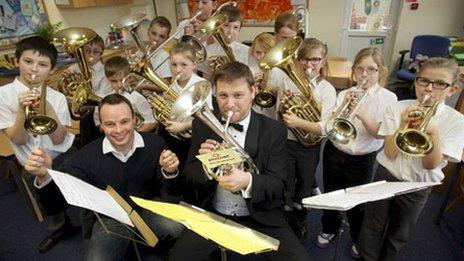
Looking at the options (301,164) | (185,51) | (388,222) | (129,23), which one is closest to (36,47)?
(129,23)

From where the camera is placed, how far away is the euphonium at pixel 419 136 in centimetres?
168

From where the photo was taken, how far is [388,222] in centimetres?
211

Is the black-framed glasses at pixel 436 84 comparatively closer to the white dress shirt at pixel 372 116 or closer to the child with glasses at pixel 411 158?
the child with glasses at pixel 411 158

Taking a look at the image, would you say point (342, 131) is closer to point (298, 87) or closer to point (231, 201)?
point (298, 87)

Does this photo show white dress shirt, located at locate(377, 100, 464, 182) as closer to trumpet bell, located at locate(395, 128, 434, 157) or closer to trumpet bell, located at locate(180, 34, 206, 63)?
trumpet bell, located at locate(395, 128, 434, 157)

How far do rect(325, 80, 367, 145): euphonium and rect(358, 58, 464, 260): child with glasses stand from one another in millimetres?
197

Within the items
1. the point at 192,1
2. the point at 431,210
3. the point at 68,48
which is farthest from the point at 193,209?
the point at 192,1

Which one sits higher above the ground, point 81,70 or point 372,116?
point 81,70

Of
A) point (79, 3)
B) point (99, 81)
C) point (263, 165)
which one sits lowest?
point (263, 165)

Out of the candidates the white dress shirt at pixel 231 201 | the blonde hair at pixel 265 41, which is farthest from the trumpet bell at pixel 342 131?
the blonde hair at pixel 265 41

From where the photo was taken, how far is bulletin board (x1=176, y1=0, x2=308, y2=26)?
254 inches

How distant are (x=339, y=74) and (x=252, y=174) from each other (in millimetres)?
4223

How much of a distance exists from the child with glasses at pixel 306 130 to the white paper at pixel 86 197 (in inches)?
51.6

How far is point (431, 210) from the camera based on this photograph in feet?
10.0
